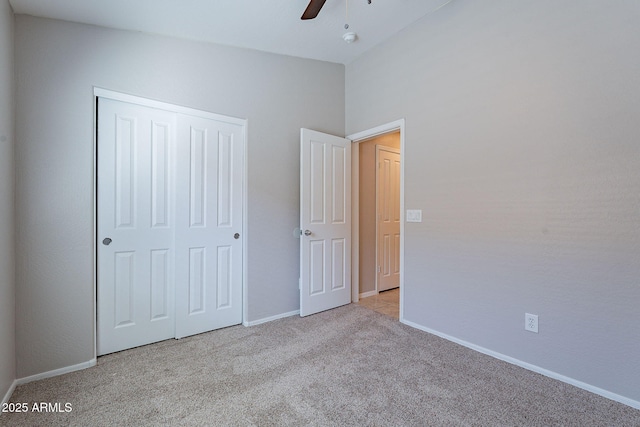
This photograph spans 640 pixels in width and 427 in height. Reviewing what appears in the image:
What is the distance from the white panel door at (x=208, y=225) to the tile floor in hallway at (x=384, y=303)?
1.53 m

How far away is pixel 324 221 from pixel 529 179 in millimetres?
1920

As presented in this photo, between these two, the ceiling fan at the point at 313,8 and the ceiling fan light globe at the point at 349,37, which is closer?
the ceiling fan at the point at 313,8

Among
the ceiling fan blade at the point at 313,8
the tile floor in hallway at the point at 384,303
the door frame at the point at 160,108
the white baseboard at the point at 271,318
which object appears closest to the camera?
the ceiling fan blade at the point at 313,8

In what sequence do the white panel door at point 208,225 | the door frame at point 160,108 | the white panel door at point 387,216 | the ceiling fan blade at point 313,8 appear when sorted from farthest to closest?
the white panel door at point 387,216 → the white panel door at point 208,225 → the door frame at point 160,108 → the ceiling fan blade at point 313,8

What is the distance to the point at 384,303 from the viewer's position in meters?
3.67

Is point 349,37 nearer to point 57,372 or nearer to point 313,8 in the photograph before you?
point 313,8

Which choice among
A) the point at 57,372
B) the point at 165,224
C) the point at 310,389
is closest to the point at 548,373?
the point at 310,389

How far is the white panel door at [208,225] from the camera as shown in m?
2.66

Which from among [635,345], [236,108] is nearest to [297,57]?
[236,108]

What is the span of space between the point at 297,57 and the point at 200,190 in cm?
179

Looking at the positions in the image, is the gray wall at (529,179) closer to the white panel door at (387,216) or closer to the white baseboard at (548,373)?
the white baseboard at (548,373)

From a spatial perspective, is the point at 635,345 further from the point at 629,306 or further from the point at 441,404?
the point at 441,404

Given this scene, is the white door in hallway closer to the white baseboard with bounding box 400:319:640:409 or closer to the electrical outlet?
the white baseboard with bounding box 400:319:640:409

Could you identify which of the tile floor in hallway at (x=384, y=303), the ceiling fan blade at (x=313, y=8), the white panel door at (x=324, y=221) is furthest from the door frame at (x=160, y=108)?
the tile floor in hallway at (x=384, y=303)
